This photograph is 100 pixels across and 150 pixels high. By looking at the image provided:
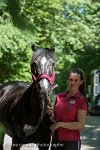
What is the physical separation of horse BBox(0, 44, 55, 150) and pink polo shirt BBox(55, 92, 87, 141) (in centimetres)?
61

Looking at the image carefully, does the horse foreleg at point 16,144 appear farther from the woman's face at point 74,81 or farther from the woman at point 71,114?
the woman's face at point 74,81

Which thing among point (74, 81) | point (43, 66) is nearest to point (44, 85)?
point (43, 66)

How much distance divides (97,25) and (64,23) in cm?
423

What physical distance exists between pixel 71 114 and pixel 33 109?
4.27 ft

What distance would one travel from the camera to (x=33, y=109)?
471 centimetres

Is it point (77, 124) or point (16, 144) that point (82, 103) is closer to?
point (77, 124)

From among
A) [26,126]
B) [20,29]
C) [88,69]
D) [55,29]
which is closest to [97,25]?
[55,29]

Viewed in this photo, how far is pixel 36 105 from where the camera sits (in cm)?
463

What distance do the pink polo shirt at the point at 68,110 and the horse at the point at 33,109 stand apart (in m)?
0.61

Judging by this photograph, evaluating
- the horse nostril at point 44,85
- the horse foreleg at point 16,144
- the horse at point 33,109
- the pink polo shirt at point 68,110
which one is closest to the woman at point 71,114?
the pink polo shirt at point 68,110

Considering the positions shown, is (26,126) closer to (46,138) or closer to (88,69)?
(46,138)

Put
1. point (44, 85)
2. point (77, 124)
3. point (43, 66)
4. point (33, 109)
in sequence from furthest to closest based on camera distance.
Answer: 1. point (33, 109)
2. point (43, 66)
3. point (44, 85)
4. point (77, 124)

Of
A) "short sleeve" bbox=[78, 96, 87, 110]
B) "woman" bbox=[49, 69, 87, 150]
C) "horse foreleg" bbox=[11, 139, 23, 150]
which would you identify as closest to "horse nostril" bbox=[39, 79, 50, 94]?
"woman" bbox=[49, 69, 87, 150]

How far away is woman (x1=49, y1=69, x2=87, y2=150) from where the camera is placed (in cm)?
344
